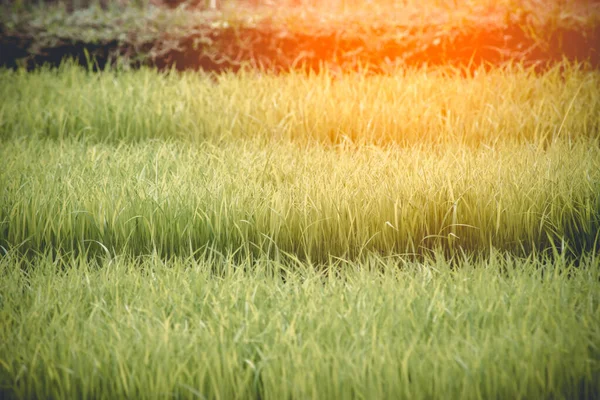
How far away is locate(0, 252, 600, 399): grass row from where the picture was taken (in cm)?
138

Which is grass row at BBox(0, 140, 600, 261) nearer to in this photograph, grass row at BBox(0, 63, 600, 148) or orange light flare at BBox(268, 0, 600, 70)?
grass row at BBox(0, 63, 600, 148)

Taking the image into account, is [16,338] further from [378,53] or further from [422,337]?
[378,53]

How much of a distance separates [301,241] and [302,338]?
81 cm

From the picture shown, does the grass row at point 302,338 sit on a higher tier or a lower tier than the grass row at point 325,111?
lower

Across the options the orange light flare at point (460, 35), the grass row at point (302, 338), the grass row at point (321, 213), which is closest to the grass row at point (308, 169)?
the grass row at point (321, 213)

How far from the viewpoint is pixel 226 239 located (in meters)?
2.40

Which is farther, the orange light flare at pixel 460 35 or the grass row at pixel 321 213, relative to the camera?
the orange light flare at pixel 460 35

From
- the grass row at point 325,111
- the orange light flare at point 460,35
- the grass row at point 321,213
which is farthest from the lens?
the orange light flare at point 460,35

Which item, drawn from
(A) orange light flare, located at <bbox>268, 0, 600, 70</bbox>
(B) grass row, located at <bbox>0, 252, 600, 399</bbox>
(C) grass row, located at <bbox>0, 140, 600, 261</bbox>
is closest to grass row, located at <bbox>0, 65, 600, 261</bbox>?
(C) grass row, located at <bbox>0, 140, 600, 261</bbox>

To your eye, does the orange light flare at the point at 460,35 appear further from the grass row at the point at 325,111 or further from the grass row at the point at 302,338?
the grass row at the point at 302,338

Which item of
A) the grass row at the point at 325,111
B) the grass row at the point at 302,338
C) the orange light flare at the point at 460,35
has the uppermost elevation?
the orange light flare at the point at 460,35

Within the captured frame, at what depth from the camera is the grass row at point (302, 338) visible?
1.38 meters

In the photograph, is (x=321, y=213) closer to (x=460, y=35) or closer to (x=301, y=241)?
(x=301, y=241)

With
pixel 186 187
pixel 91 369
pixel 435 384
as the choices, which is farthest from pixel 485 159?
pixel 91 369
